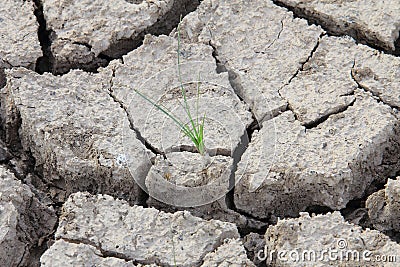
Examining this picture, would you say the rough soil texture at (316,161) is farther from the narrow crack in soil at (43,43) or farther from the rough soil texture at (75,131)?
the narrow crack in soil at (43,43)

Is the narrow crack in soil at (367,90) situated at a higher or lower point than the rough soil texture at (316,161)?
higher

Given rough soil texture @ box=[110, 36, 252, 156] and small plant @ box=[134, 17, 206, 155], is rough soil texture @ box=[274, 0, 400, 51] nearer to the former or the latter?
rough soil texture @ box=[110, 36, 252, 156]

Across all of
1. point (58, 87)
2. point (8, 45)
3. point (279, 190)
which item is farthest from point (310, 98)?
point (8, 45)

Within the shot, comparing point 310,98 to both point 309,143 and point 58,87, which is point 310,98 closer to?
point 309,143

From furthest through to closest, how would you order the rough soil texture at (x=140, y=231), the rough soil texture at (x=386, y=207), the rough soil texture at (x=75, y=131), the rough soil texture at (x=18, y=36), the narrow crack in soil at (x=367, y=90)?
the rough soil texture at (x=18, y=36)
the narrow crack in soil at (x=367, y=90)
the rough soil texture at (x=75, y=131)
the rough soil texture at (x=386, y=207)
the rough soil texture at (x=140, y=231)

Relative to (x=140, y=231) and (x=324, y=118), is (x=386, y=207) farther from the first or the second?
(x=140, y=231)

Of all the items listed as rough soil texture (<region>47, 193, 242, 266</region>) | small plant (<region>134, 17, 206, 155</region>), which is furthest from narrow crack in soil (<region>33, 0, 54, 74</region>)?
rough soil texture (<region>47, 193, 242, 266</region>)

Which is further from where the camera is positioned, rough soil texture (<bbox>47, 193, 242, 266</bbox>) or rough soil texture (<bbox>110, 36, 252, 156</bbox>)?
rough soil texture (<bbox>110, 36, 252, 156</bbox>)

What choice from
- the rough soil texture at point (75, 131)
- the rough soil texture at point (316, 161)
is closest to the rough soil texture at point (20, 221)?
the rough soil texture at point (75, 131)

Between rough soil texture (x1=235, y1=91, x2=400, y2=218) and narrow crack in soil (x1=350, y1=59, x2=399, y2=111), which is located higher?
narrow crack in soil (x1=350, y1=59, x2=399, y2=111)

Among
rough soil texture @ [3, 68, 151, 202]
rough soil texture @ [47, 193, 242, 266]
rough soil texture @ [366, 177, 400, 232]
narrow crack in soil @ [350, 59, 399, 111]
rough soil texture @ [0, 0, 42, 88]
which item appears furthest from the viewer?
rough soil texture @ [0, 0, 42, 88]
